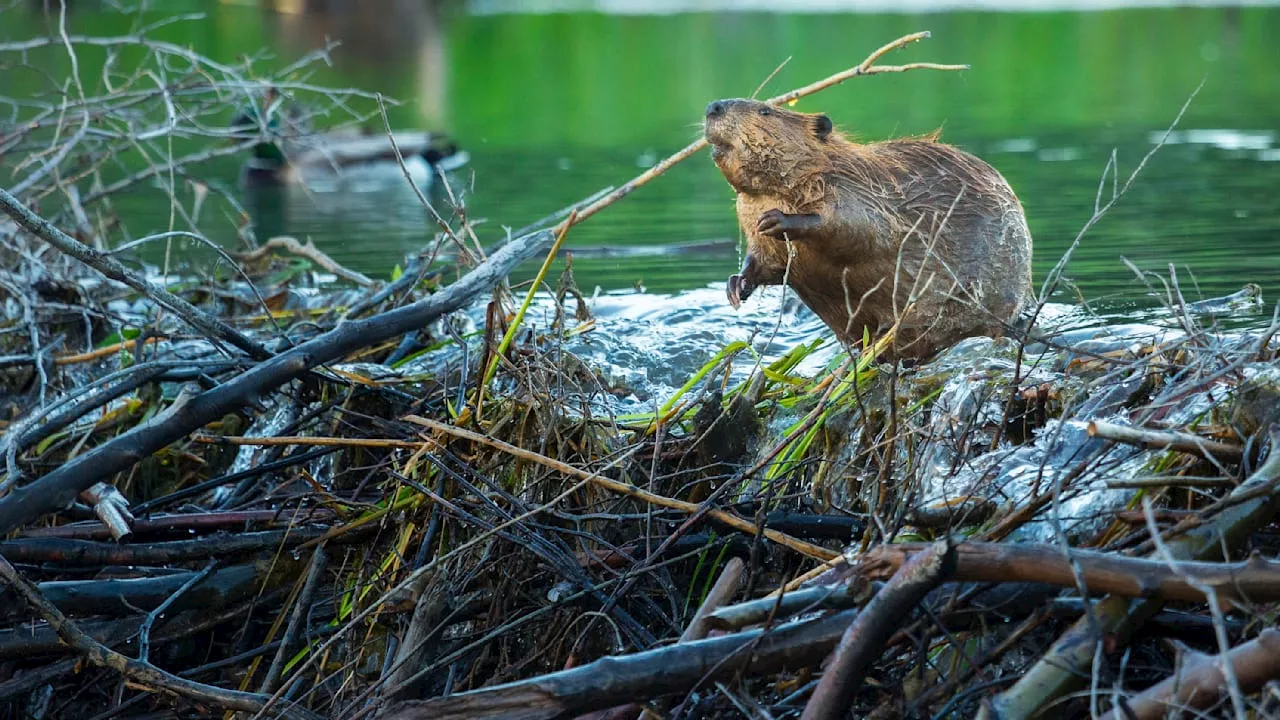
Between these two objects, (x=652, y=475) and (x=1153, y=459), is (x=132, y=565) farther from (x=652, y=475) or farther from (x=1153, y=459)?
(x=1153, y=459)

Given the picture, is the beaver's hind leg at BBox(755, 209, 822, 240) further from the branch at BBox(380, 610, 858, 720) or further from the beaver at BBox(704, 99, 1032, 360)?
the branch at BBox(380, 610, 858, 720)

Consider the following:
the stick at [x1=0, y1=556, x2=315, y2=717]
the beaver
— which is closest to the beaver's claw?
the beaver

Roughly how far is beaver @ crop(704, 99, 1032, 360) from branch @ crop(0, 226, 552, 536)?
1.93 feet

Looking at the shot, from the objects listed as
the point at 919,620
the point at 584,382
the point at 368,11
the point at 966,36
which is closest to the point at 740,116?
the point at 584,382

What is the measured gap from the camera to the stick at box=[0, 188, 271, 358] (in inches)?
122

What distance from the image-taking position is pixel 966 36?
23578mm

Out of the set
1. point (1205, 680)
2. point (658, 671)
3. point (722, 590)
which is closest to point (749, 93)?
point (722, 590)

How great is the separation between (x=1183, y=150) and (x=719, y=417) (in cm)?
822

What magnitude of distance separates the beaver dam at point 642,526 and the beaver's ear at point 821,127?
0.48m

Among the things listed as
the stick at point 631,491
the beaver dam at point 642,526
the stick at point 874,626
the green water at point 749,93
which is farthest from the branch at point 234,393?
the stick at point 874,626

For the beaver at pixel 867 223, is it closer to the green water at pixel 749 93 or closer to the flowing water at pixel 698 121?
the flowing water at pixel 698 121

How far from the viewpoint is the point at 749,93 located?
28.2 feet

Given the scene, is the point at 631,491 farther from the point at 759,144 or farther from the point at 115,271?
the point at 115,271

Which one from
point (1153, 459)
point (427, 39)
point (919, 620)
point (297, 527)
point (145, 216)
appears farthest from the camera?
point (427, 39)
